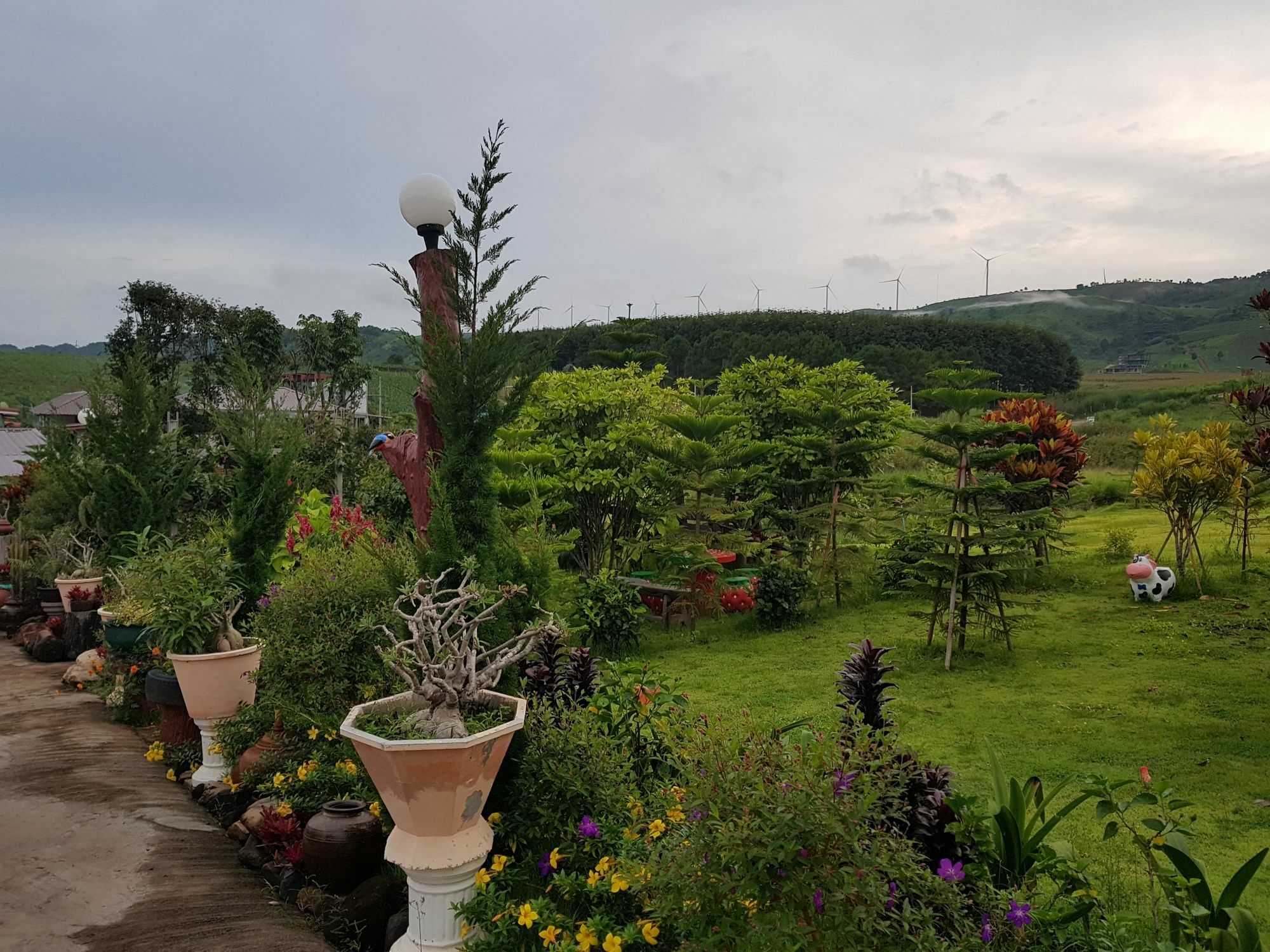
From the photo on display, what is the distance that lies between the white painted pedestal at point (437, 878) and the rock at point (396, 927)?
18 centimetres

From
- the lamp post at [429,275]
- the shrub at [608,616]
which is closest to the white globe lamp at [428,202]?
the lamp post at [429,275]

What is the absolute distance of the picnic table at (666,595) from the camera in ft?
26.1

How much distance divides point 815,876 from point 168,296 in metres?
25.9

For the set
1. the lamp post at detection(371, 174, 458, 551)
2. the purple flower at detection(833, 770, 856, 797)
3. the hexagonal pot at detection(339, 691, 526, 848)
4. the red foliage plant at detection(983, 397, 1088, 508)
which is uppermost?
the lamp post at detection(371, 174, 458, 551)

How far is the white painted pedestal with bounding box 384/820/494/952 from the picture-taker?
2600 millimetres

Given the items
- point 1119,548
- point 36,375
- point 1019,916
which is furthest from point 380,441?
point 36,375

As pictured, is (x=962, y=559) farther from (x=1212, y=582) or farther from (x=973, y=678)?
(x=1212, y=582)

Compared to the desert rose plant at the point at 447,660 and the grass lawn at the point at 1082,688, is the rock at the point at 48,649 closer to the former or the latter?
the grass lawn at the point at 1082,688

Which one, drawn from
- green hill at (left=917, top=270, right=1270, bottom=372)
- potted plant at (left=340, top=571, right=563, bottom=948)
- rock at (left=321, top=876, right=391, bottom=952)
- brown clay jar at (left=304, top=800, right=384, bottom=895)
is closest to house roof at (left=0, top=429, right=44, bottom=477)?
brown clay jar at (left=304, top=800, right=384, bottom=895)

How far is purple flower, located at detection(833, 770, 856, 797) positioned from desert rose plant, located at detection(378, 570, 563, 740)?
1.24 metres

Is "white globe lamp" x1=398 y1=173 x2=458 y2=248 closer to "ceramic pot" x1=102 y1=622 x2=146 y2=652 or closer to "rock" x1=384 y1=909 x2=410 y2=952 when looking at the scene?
"rock" x1=384 y1=909 x2=410 y2=952

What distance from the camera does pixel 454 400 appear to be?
3.52 meters

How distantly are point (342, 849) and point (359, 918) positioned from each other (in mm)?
256

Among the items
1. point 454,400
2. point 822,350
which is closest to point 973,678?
point 454,400
